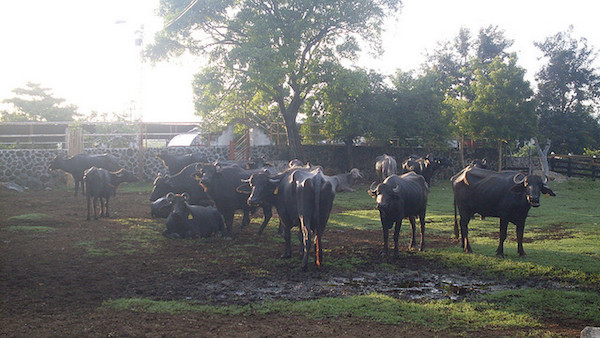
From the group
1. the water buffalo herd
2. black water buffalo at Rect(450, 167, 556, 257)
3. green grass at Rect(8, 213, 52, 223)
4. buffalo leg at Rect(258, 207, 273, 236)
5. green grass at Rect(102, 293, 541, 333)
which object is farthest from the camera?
green grass at Rect(8, 213, 52, 223)

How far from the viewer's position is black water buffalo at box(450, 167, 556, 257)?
9.85 metres

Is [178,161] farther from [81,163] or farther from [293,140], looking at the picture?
[293,140]

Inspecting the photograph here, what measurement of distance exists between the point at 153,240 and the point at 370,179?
830 inches

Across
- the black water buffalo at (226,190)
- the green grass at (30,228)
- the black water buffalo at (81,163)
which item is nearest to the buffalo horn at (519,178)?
the black water buffalo at (226,190)

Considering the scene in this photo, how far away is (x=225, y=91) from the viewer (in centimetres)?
2569

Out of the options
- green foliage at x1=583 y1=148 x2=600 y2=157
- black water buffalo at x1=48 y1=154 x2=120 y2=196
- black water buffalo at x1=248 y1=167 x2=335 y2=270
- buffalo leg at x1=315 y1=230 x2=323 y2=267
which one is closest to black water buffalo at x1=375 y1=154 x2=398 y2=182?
black water buffalo at x1=248 y1=167 x2=335 y2=270

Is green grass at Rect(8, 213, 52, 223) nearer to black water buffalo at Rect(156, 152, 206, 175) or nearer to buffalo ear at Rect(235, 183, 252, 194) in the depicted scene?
black water buffalo at Rect(156, 152, 206, 175)

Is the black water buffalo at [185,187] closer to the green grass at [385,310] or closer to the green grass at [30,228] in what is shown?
the green grass at [30,228]

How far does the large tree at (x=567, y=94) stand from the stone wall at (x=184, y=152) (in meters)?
6.06

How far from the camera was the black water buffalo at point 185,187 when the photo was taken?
14984 mm

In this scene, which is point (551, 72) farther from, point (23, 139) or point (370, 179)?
point (23, 139)

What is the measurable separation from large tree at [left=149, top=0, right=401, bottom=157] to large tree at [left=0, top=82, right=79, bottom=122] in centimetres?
1936

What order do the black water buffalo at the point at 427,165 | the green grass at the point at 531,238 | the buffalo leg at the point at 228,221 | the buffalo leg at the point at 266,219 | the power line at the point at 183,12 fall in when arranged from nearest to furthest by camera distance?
1. the green grass at the point at 531,238
2. the buffalo leg at the point at 228,221
3. the buffalo leg at the point at 266,219
4. the black water buffalo at the point at 427,165
5. the power line at the point at 183,12

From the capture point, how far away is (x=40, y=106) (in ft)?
137
